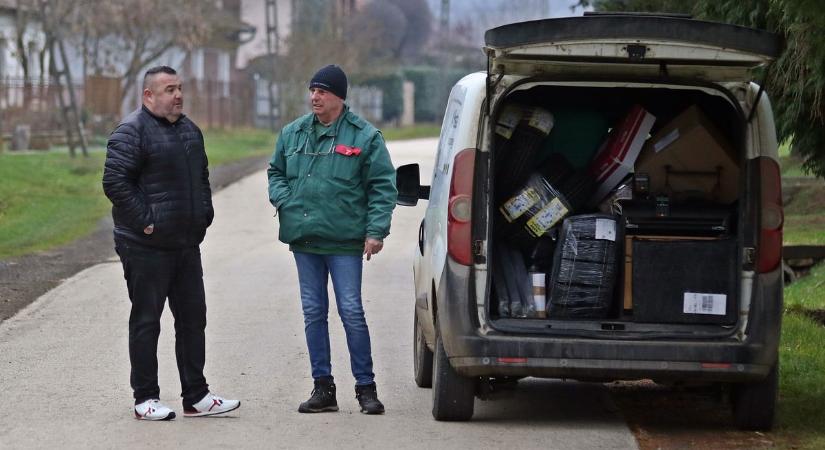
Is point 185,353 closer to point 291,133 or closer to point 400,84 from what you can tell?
point 291,133

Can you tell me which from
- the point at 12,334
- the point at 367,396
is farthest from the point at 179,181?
the point at 12,334

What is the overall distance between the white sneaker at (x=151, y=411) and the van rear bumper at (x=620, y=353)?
5.00 ft

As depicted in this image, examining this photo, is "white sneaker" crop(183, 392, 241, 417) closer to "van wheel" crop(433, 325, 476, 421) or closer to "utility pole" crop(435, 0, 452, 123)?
"van wheel" crop(433, 325, 476, 421)

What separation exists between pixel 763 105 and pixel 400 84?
221 feet

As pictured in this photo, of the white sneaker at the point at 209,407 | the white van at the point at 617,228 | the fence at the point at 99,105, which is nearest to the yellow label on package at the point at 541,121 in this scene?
the white van at the point at 617,228

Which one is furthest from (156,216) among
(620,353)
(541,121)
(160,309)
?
(620,353)

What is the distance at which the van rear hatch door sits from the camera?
7.36m

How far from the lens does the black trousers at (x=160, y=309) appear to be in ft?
26.8

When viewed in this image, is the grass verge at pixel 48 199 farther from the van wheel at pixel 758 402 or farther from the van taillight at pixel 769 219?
the van taillight at pixel 769 219

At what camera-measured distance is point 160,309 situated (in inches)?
325

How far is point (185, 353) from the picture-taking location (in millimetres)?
8406

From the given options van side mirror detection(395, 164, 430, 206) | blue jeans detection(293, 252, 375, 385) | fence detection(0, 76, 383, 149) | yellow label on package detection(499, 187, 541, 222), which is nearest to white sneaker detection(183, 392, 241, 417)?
blue jeans detection(293, 252, 375, 385)

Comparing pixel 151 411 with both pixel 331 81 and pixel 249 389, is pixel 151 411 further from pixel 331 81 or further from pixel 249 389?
pixel 331 81

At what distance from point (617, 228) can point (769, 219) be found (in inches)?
30.6
